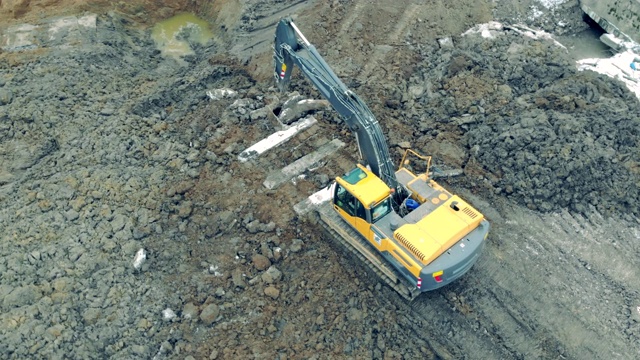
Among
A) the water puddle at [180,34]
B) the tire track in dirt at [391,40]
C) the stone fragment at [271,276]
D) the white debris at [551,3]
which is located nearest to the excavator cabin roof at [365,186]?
the stone fragment at [271,276]

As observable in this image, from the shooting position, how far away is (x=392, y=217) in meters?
10.8

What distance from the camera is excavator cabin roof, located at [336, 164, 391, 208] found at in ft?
34.4

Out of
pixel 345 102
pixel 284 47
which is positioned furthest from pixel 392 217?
pixel 284 47

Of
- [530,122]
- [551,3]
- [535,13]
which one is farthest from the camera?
[551,3]

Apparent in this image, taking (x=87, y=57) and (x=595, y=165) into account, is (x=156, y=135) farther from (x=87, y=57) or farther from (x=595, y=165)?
(x=595, y=165)

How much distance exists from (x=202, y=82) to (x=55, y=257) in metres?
7.07

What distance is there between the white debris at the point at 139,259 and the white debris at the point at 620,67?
44.3 ft

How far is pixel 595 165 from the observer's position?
12344 millimetres

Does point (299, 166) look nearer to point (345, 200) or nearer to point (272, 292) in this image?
point (345, 200)

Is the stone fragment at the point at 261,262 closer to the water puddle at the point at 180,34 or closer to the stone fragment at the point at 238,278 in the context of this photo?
the stone fragment at the point at 238,278

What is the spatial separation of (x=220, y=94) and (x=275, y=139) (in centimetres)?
265

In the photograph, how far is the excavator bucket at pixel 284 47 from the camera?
39.9ft

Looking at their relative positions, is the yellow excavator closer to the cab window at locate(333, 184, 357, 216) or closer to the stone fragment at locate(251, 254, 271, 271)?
the cab window at locate(333, 184, 357, 216)

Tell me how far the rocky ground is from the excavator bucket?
1891 millimetres
